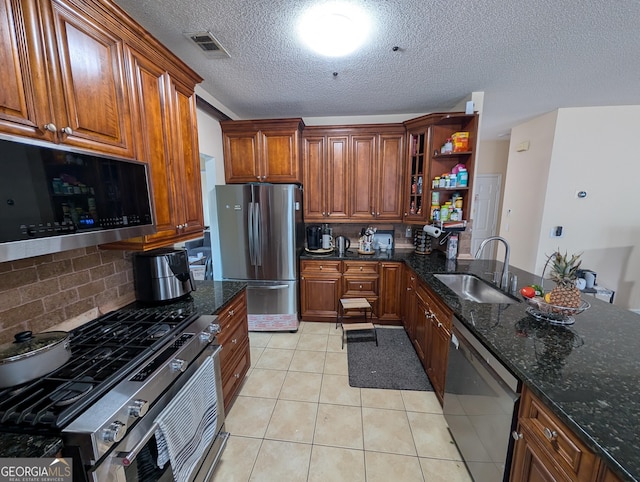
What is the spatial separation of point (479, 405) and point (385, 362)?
4.13 feet

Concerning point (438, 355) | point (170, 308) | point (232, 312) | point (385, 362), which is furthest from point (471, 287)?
point (170, 308)

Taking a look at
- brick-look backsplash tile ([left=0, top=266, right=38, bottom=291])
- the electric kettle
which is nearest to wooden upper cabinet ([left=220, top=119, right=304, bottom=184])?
the electric kettle

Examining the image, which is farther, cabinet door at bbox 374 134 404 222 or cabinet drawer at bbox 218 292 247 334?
cabinet door at bbox 374 134 404 222

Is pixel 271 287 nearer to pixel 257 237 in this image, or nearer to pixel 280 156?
pixel 257 237

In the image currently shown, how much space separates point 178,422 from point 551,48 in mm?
3263

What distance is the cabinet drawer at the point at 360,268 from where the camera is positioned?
3.10 meters

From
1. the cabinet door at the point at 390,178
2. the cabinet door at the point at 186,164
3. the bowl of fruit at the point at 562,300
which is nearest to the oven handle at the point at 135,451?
the cabinet door at the point at 186,164

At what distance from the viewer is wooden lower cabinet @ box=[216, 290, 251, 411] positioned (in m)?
1.76

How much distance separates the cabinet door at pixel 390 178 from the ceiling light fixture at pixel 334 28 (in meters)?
1.48

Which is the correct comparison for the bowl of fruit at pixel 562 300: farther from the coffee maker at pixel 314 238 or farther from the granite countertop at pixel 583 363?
the coffee maker at pixel 314 238

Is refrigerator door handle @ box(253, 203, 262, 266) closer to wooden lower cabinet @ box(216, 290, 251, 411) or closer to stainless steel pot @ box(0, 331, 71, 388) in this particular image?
wooden lower cabinet @ box(216, 290, 251, 411)

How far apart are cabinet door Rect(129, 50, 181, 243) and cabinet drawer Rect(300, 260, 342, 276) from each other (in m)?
1.77

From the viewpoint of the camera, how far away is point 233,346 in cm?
192

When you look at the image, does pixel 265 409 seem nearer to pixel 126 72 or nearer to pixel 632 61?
pixel 126 72
